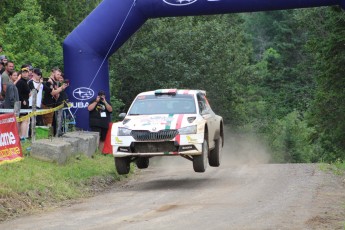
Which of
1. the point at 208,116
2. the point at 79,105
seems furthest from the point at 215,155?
the point at 79,105

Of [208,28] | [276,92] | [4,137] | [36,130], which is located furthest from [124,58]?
[276,92]

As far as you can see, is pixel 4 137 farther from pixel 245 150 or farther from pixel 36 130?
pixel 245 150

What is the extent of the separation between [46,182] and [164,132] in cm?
279

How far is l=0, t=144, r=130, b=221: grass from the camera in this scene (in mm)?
13562

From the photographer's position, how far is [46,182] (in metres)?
15.3

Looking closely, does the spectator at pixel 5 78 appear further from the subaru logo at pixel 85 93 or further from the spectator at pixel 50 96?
the subaru logo at pixel 85 93

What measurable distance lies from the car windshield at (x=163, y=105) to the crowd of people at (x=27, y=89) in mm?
2332

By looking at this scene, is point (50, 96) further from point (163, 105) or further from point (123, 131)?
point (123, 131)

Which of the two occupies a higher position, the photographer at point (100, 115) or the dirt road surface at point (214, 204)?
the photographer at point (100, 115)

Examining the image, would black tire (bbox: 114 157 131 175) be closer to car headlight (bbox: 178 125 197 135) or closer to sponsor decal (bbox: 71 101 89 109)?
car headlight (bbox: 178 125 197 135)

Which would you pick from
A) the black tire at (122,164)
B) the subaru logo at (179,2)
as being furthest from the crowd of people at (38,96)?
the subaru logo at (179,2)

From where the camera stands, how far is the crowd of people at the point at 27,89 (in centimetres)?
1750

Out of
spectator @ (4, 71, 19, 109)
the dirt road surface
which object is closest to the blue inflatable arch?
the dirt road surface

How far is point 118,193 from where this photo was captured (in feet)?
52.6
